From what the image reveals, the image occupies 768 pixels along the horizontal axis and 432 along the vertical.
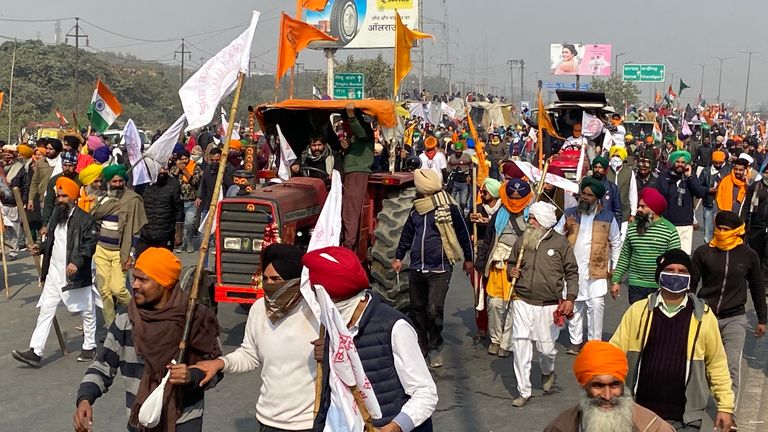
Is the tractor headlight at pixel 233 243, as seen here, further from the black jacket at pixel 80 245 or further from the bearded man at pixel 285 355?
the bearded man at pixel 285 355

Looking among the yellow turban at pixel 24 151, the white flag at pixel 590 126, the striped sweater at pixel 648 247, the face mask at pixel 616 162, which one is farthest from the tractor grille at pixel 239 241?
the white flag at pixel 590 126

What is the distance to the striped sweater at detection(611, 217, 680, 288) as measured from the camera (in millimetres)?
7984

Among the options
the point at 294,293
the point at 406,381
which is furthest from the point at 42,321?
the point at 406,381

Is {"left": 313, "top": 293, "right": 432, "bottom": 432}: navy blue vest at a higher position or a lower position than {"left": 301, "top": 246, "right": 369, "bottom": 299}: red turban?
lower

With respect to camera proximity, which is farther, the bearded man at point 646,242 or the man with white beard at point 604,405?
the bearded man at point 646,242

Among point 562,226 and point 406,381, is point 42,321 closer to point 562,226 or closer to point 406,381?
point 562,226

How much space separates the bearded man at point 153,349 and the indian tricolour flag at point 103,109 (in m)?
13.6

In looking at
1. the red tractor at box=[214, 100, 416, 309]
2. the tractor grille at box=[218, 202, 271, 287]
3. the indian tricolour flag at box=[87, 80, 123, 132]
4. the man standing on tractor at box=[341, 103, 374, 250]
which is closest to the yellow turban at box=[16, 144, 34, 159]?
the indian tricolour flag at box=[87, 80, 123, 132]

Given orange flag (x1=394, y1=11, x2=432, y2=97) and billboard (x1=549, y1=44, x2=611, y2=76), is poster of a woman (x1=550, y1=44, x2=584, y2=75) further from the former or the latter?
orange flag (x1=394, y1=11, x2=432, y2=97)

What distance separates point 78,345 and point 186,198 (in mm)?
6615

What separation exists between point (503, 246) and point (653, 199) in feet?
5.40

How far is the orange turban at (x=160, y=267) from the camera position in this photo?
449cm

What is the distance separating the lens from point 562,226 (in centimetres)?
985

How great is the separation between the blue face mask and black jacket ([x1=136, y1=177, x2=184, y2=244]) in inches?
282
